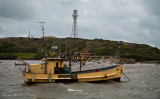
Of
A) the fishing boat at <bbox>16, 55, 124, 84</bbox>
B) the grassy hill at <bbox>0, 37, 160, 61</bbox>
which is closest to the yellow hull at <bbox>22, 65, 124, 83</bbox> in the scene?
the fishing boat at <bbox>16, 55, 124, 84</bbox>

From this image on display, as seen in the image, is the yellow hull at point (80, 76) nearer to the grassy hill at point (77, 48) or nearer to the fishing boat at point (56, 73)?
the fishing boat at point (56, 73)

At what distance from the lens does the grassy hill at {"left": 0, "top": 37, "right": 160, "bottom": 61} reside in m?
86.7

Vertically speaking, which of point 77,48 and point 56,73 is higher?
point 77,48

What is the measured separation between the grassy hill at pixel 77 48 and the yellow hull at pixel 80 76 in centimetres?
5539

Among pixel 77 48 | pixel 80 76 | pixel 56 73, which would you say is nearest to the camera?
pixel 80 76

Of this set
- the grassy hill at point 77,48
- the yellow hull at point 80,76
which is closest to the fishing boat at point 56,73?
the yellow hull at point 80,76

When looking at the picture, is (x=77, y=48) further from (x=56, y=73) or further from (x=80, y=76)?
(x=80, y=76)

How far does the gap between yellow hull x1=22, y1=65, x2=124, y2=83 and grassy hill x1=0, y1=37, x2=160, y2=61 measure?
55.4m

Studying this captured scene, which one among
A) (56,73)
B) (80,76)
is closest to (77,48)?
(56,73)

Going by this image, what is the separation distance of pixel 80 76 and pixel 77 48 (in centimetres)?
7068

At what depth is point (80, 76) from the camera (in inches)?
955

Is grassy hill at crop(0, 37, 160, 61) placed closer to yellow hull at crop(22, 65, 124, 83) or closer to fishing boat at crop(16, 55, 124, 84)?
fishing boat at crop(16, 55, 124, 84)

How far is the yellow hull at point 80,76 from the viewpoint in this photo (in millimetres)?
23234

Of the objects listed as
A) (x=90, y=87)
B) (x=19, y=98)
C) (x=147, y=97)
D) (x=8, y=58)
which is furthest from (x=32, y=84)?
(x=8, y=58)
